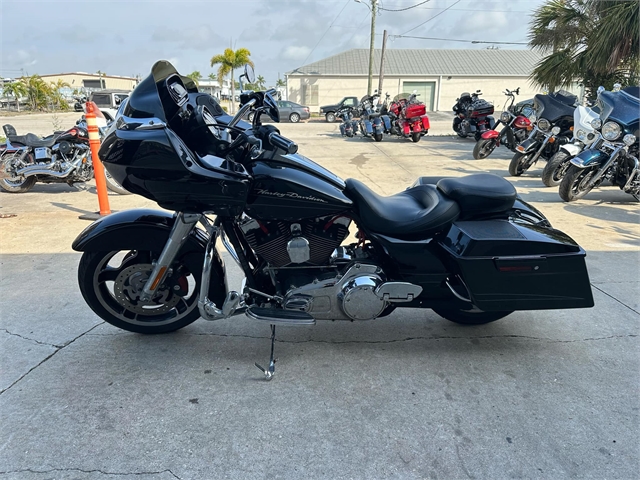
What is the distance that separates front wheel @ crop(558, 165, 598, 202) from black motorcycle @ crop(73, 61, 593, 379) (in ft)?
13.7

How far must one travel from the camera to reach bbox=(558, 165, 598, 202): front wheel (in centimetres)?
630

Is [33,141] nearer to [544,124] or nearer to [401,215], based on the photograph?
[401,215]

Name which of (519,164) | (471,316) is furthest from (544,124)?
(471,316)

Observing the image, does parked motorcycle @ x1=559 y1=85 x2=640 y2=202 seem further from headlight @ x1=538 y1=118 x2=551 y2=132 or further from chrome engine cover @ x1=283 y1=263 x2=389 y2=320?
chrome engine cover @ x1=283 y1=263 x2=389 y2=320

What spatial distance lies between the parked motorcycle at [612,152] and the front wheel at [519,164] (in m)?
2.04

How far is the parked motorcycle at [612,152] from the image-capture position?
6094 millimetres

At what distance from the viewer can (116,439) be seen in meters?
2.14

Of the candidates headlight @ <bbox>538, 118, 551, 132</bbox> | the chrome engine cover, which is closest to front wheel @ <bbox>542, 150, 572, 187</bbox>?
headlight @ <bbox>538, 118, 551, 132</bbox>

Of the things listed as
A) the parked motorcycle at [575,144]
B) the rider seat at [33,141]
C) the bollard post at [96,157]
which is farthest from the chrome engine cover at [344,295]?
the rider seat at [33,141]

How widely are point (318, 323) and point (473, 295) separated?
3.69 feet

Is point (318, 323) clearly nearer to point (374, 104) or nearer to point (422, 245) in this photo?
point (422, 245)

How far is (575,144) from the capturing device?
696 centimetres

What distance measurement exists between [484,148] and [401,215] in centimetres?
898

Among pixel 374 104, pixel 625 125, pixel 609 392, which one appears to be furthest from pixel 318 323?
pixel 374 104
